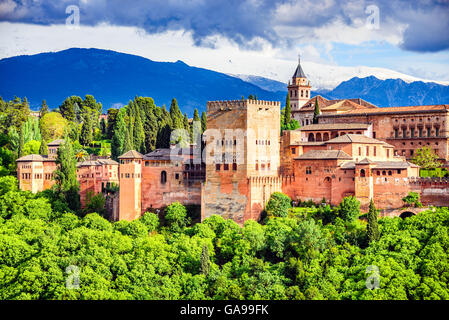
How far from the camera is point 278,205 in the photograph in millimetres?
54969

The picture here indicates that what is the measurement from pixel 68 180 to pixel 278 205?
20766mm

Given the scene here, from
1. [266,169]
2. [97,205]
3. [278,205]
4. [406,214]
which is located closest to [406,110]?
[406,214]

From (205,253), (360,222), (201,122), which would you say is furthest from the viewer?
(201,122)

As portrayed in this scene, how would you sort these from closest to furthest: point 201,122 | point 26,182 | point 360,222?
point 360,222, point 26,182, point 201,122

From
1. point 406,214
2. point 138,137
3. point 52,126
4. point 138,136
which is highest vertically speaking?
point 52,126

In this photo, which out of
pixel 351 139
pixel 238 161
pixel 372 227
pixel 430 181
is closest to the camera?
pixel 372 227

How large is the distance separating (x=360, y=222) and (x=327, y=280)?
28.1 ft

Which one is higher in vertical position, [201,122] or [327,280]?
[201,122]

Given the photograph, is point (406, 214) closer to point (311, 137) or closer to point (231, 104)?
point (311, 137)

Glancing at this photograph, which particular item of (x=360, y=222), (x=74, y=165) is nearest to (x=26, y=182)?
(x=74, y=165)

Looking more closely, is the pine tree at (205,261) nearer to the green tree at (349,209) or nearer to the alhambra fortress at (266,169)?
the alhambra fortress at (266,169)

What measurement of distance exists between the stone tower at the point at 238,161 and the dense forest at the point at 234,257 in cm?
133

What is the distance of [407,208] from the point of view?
5297 cm

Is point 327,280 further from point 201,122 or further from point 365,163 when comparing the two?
point 201,122
